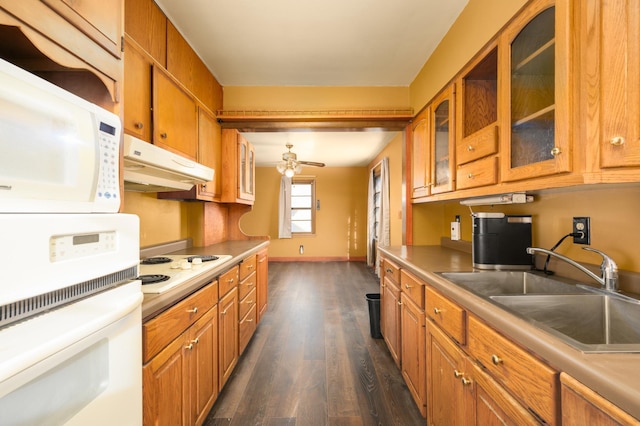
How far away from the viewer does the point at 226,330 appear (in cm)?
181

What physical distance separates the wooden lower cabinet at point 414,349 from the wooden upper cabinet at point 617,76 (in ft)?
3.49

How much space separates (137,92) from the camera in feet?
5.02

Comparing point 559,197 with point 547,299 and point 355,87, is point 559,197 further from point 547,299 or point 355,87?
point 355,87

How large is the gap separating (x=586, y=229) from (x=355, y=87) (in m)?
2.19

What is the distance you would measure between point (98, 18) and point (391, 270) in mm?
2078

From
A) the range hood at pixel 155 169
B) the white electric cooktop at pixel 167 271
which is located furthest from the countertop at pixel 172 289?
the range hood at pixel 155 169

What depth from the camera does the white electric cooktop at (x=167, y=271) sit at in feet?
3.83

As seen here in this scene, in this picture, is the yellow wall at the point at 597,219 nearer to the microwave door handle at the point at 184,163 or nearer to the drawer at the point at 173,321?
the drawer at the point at 173,321

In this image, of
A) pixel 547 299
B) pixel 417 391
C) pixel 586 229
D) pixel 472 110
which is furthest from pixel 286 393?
pixel 472 110

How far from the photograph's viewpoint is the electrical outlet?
4.06ft

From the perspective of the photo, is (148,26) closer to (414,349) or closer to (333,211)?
(414,349)

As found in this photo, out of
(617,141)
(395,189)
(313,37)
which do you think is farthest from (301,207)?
(617,141)

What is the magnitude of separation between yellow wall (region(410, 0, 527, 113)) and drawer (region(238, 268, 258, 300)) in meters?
2.15

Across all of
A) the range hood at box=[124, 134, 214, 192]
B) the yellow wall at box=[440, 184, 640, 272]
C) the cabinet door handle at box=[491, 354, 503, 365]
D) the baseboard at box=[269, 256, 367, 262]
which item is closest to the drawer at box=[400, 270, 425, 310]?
the cabinet door handle at box=[491, 354, 503, 365]
